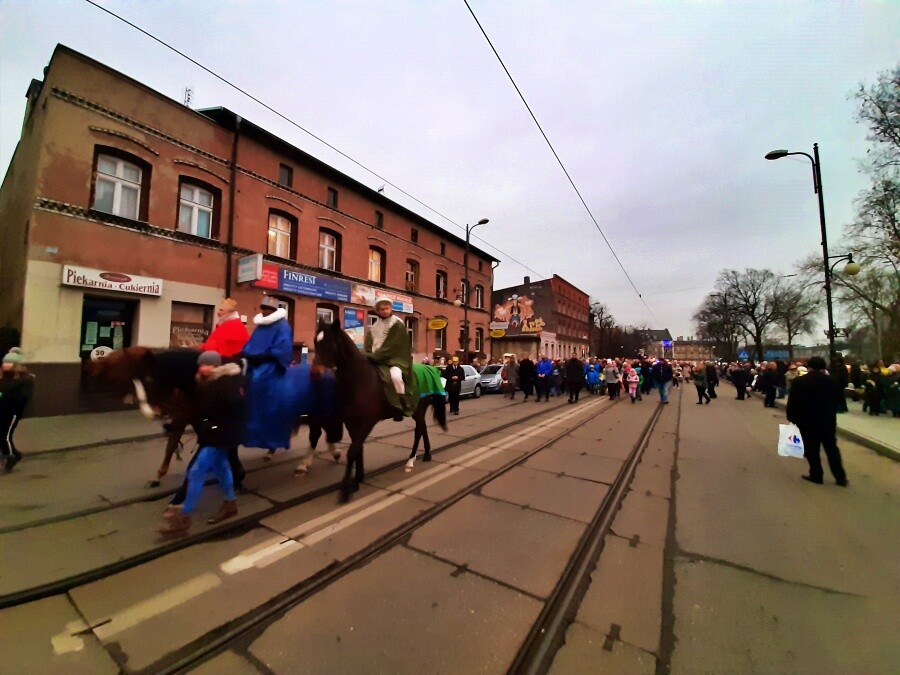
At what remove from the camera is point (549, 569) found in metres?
3.10

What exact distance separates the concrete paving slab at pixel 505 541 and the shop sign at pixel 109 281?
1157 cm

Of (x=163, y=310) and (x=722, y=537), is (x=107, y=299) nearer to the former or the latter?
(x=163, y=310)

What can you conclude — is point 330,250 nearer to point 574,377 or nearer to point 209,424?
point 574,377

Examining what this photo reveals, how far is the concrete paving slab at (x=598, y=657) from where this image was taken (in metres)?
2.12

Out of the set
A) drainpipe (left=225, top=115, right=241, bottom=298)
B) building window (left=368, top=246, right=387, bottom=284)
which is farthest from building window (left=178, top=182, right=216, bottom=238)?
building window (left=368, top=246, right=387, bottom=284)

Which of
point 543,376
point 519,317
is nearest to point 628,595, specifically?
point 543,376

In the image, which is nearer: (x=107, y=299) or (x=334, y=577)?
(x=334, y=577)

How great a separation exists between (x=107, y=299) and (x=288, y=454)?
28.5 ft

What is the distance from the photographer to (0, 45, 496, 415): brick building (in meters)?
9.38

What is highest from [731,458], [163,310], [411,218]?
[411,218]

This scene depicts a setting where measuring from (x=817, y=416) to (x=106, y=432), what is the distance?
43.8ft

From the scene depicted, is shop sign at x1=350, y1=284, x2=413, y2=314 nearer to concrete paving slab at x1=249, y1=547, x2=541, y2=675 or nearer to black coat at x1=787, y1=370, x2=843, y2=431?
black coat at x1=787, y1=370, x2=843, y2=431

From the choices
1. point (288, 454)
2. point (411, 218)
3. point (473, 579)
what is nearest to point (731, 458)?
point (473, 579)

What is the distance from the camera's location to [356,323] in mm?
17719
